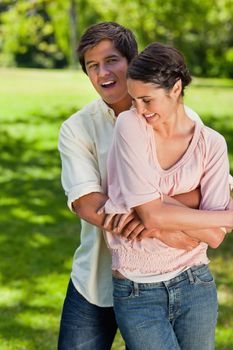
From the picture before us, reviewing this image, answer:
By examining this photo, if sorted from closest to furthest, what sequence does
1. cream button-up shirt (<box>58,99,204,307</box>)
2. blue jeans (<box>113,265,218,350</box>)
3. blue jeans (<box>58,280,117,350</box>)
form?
1. blue jeans (<box>113,265,218,350</box>)
2. cream button-up shirt (<box>58,99,204,307</box>)
3. blue jeans (<box>58,280,117,350</box>)

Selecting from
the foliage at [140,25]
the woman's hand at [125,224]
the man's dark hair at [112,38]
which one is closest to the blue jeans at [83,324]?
the woman's hand at [125,224]

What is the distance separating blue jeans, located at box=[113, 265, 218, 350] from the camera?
2.45m

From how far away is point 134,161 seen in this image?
7.86 ft

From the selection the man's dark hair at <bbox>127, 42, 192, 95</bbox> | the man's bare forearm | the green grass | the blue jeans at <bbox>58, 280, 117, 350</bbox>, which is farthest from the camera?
the green grass

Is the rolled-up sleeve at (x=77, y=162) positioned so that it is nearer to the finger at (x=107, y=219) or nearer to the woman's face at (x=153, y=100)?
the finger at (x=107, y=219)

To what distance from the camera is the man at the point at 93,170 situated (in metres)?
2.69

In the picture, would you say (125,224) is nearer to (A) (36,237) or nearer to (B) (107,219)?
(B) (107,219)

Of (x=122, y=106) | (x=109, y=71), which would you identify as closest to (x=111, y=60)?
(x=109, y=71)

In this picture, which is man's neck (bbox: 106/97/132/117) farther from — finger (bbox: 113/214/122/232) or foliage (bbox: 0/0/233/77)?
foliage (bbox: 0/0/233/77)

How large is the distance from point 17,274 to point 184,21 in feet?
49.5

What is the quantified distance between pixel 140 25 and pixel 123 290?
67.7ft

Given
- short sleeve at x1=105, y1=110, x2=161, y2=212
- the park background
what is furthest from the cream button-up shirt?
the park background

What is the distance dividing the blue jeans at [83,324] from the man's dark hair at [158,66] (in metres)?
1.00

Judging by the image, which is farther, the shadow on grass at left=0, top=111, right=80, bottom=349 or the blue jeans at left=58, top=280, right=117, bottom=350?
the shadow on grass at left=0, top=111, right=80, bottom=349
